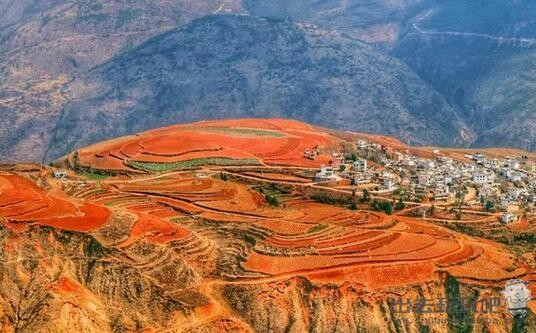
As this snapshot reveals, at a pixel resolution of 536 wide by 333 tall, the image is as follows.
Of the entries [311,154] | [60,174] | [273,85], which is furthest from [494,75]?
[60,174]

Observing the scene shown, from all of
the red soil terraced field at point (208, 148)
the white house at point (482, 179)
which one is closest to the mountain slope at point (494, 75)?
the white house at point (482, 179)

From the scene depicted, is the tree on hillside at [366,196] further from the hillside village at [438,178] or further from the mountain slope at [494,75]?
the mountain slope at [494,75]

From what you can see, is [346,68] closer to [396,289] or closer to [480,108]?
[480,108]

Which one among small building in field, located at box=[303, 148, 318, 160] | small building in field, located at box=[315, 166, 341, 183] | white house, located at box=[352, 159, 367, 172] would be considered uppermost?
small building in field, located at box=[303, 148, 318, 160]

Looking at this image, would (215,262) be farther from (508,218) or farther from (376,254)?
(508,218)

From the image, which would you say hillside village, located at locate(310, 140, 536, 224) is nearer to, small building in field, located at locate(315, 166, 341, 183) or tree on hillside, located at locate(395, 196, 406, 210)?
small building in field, located at locate(315, 166, 341, 183)

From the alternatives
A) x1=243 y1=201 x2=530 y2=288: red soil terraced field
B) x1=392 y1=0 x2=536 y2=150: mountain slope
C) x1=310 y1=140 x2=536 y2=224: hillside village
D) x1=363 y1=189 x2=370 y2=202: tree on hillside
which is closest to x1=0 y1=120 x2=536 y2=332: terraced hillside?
x1=243 y1=201 x2=530 y2=288: red soil terraced field

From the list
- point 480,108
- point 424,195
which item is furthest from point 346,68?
point 424,195
